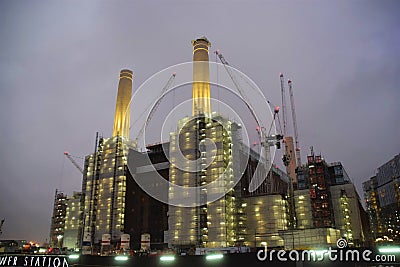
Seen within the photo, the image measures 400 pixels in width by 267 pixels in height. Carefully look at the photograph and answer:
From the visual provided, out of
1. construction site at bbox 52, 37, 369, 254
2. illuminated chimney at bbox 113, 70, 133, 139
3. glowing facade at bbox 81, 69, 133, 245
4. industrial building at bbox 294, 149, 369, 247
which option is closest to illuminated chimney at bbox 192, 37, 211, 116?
construction site at bbox 52, 37, 369, 254

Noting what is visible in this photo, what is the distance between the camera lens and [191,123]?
132125 mm

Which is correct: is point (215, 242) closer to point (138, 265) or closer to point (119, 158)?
point (119, 158)

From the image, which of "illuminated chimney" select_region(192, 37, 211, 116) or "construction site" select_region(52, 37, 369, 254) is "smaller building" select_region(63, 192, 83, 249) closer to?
"construction site" select_region(52, 37, 369, 254)

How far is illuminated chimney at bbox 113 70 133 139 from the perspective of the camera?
187125mm

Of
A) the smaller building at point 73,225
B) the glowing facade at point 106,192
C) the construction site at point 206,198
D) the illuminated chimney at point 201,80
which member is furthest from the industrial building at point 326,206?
the smaller building at point 73,225

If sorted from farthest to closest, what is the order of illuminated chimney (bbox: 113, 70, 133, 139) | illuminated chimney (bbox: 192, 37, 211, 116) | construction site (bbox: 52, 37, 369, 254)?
illuminated chimney (bbox: 113, 70, 133, 139), illuminated chimney (bbox: 192, 37, 211, 116), construction site (bbox: 52, 37, 369, 254)

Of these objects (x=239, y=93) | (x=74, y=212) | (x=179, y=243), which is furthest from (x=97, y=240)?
(x=239, y=93)

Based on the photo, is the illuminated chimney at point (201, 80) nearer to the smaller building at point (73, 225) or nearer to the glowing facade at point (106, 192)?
the glowing facade at point (106, 192)

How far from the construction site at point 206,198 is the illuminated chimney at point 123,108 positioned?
23.8 meters

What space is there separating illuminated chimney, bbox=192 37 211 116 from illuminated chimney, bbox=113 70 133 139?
46.4 metres

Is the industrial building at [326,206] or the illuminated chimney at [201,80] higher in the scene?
the illuminated chimney at [201,80]

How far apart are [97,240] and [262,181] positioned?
73839 millimetres

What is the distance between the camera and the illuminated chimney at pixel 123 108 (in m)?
187

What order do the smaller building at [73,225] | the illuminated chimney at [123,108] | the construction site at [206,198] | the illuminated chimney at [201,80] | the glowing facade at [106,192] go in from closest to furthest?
the construction site at [206,198]
the glowing facade at [106,192]
the smaller building at [73,225]
the illuminated chimney at [201,80]
the illuminated chimney at [123,108]
